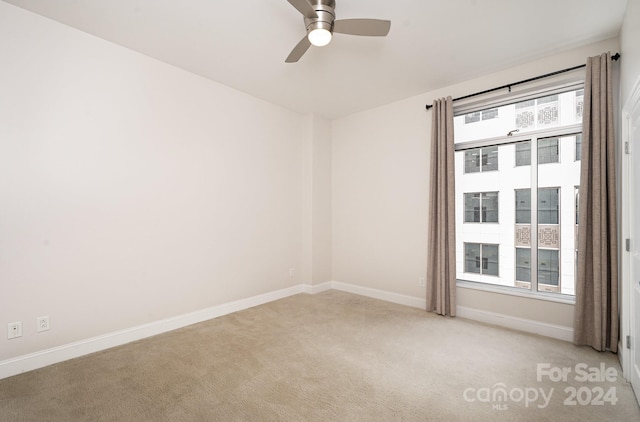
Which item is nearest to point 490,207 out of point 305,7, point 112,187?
point 305,7

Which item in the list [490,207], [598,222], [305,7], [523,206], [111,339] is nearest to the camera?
[305,7]

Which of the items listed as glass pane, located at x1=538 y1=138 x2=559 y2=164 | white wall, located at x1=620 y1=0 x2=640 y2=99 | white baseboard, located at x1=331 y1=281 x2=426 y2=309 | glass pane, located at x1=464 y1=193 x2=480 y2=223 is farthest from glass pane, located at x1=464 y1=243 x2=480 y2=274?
white wall, located at x1=620 y1=0 x2=640 y2=99

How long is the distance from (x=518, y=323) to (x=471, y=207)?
1365mm

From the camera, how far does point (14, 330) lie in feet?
7.61

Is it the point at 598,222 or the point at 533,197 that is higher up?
the point at 533,197

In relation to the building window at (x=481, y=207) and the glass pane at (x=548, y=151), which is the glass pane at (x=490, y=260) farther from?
the glass pane at (x=548, y=151)

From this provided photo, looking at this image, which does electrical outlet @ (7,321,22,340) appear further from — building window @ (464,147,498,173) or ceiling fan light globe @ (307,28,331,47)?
building window @ (464,147,498,173)

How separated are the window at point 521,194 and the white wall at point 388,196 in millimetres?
338

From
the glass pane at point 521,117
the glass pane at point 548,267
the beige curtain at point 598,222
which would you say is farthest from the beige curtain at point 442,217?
the beige curtain at point 598,222

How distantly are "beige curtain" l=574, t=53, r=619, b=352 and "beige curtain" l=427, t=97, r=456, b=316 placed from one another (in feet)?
3.77

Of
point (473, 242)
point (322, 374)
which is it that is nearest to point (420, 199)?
point (473, 242)

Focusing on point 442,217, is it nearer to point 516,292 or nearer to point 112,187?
point 516,292

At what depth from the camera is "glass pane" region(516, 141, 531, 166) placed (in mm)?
3289

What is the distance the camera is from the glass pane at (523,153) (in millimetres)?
3289
